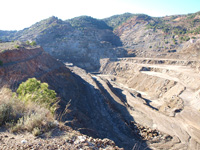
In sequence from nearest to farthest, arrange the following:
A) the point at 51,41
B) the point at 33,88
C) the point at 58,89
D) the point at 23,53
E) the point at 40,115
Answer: the point at 40,115 < the point at 33,88 < the point at 58,89 < the point at 23,53 < the point at 51,41

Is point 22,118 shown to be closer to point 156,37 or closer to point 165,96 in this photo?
point 165,96

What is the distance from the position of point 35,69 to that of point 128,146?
65.1 ft

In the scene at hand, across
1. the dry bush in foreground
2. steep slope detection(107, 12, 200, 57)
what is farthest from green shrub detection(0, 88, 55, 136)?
steep slope detection(107, 12, 200, 57)

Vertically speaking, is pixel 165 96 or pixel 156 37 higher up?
→ pixel 156 37

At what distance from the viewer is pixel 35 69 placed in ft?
86.4

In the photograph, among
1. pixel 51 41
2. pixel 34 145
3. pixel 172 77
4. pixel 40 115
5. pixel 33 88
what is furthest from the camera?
pixel 51 41

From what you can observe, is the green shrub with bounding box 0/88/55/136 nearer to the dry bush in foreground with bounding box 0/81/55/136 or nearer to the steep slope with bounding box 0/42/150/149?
the dry bush in foreground with bounding box 0/81/55/136

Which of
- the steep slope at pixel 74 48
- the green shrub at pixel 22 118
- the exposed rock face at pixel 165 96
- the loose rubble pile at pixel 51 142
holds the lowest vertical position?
the exposed rock face at pixel 165 96

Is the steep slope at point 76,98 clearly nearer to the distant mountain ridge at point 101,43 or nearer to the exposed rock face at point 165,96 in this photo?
the exposed rock face at point 165,96

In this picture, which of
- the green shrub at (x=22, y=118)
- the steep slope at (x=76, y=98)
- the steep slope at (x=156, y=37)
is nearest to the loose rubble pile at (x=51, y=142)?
the green shrub at (x=22, y=118)

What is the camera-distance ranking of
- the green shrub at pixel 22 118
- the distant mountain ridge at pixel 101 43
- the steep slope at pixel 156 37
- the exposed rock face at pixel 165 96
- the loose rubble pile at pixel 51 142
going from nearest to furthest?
the loose rubble pile at pixel 51 142 < the green shrub at pixel 22 118 < the exposed rock face at pixel 165 96 < the steep slope at pixel 156 37 < the distant mountain ridge at pixel 101 43

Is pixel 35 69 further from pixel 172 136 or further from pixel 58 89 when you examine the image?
pixel 172 136

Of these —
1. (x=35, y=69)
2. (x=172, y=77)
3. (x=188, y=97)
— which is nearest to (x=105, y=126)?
(x=35, y=69)

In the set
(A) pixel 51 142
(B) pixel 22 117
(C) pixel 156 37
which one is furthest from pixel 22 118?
(C) pixel 156 37
